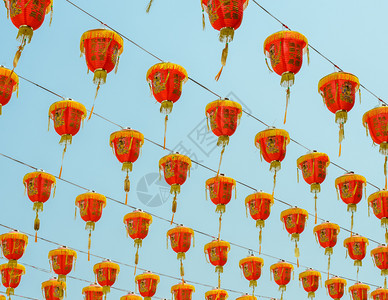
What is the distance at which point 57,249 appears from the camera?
9.48 meters

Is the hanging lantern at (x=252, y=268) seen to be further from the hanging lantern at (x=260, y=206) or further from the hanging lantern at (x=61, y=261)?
the hanging lantern at (x=61, y=261)

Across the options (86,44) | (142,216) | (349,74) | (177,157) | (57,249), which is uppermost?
(349,74)

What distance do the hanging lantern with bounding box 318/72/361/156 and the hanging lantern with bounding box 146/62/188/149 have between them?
6.54 ft

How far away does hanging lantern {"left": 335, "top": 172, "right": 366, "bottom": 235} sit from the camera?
30.2 feet

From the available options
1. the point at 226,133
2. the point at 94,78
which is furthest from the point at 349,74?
the point at 94,78

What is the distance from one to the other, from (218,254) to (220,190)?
5.71ft

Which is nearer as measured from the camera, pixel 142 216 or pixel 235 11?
pixel 235 11

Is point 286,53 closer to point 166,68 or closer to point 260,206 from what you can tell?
point 166,68

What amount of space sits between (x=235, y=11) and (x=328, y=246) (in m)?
6.28

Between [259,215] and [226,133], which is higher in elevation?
[226,133]

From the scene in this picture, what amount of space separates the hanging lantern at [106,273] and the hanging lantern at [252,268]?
8.35ft

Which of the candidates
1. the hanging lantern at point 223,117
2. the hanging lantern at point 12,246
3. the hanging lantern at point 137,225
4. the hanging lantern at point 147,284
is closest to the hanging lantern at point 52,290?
the hanging lantern at point 12,246

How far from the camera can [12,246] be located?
29.4 ft

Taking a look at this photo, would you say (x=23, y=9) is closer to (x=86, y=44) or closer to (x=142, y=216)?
(x=86, y=44)
